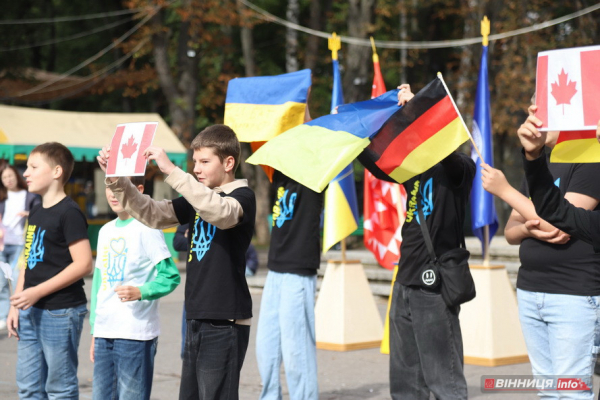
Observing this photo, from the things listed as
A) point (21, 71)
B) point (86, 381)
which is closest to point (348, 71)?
point (21, 71)

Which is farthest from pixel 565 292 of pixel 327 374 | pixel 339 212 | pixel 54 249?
pixel 339 212

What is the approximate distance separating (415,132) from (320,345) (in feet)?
14.8

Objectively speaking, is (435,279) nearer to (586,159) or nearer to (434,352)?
(434,352)

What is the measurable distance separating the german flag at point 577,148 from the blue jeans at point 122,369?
243 cm

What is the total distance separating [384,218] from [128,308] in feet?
15.0

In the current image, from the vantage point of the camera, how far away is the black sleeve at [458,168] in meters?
4.61

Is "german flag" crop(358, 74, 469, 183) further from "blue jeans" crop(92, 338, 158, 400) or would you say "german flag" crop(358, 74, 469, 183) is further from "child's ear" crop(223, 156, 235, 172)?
"blue jeans" crop(92, 338, 158, 400)

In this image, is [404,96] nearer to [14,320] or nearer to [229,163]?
[229,163]

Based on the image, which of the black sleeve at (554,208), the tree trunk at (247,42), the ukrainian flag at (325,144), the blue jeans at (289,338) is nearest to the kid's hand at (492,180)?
the black sleeve at (554,208)

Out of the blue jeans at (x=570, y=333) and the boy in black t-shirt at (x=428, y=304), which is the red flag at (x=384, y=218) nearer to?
the boy in black t-shirt at (x=428, y=304)

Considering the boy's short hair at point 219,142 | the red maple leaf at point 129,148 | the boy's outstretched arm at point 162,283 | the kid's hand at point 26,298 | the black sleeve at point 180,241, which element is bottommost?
the kid's hand at point 26,298

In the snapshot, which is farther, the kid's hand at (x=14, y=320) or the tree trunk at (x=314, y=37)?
the tree trunk at (x=314, y=37)

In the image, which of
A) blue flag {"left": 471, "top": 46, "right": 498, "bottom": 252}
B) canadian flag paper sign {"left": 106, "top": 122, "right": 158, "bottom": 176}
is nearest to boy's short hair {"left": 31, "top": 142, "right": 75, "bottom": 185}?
canadian flag paper sign {"left": 106, "top": 122, "right": 158, "bottom": 176}

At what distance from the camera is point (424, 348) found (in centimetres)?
448
